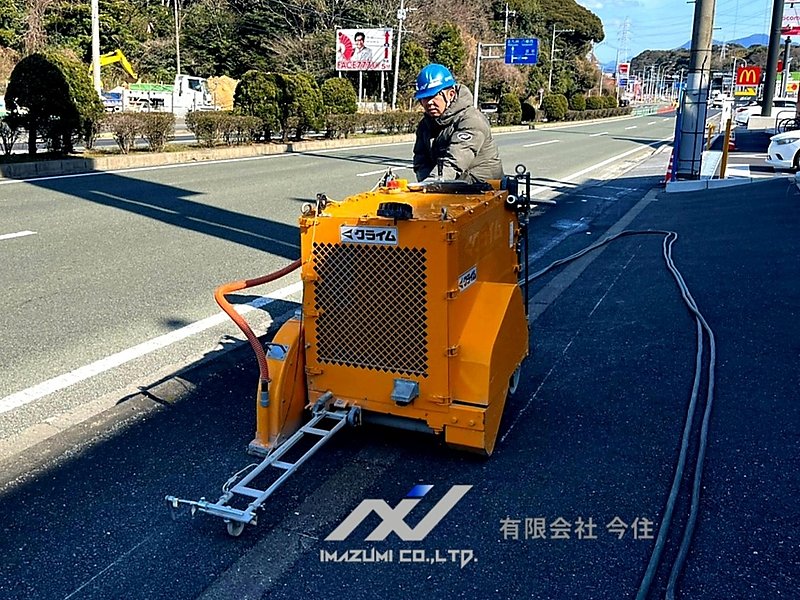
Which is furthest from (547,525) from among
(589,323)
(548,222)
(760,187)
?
(760,187)

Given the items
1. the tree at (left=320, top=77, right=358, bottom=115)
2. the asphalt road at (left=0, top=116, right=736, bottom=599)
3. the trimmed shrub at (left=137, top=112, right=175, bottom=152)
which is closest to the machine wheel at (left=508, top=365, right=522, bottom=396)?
the asphalt road at (left=0, top=116, right=736, bottom=599)

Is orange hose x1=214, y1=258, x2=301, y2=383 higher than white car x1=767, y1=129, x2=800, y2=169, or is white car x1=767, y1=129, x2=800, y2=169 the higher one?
white car x1=767, y1=129, x2=800, y2=169

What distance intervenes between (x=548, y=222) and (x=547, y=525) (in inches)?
319

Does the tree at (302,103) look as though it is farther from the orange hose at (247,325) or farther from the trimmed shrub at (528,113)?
the trimmed shrub at (528,113)

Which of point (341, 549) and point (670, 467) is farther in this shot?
point (670, 467)

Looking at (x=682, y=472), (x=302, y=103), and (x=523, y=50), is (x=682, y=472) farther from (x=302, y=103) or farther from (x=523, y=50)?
(x=523, y=50)

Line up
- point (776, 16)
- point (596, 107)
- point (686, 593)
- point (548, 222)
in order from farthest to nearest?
1. point (596, 107)
2. point (776, 16)
3. point (548, 222)
4. point (686, 593)

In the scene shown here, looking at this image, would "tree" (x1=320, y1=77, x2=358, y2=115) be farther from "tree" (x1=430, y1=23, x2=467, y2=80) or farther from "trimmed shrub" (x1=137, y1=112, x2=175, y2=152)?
"tree" (x1=430, y1=23, x2=467, y2=80)

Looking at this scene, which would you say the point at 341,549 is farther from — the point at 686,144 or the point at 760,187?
the point at 686,144

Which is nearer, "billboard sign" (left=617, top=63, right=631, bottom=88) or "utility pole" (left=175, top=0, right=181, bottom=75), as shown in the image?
"utility pole" (left=175, top=0, right=181, bottom=75)

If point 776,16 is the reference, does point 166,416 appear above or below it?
below

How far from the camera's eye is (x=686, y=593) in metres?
2.68

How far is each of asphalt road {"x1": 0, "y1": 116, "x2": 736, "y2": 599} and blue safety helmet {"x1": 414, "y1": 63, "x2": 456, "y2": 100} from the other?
6.15ft

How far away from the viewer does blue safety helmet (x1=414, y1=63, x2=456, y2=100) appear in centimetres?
453
